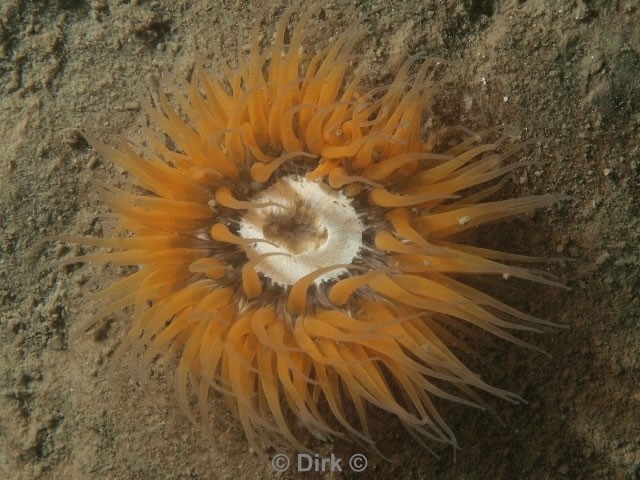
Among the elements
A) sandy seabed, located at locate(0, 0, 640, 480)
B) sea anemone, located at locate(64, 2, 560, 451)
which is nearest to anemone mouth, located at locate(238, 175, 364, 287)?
sea anemone, located at locate(64, 2, 560, 451)

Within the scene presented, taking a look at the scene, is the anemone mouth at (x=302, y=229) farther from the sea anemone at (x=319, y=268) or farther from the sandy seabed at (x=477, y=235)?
the sandy seabed at (x=477, y=235)

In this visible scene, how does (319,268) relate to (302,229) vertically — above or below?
below

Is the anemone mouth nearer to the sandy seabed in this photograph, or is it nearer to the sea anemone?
the sea anemone

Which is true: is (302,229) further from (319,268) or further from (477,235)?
(477,235)

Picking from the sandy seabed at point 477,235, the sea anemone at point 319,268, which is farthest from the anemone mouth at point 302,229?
the sandy seabed at point 477,235

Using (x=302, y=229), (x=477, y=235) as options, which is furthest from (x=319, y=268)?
(x=477, y=235)

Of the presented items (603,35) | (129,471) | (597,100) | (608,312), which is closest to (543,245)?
(608,312)
